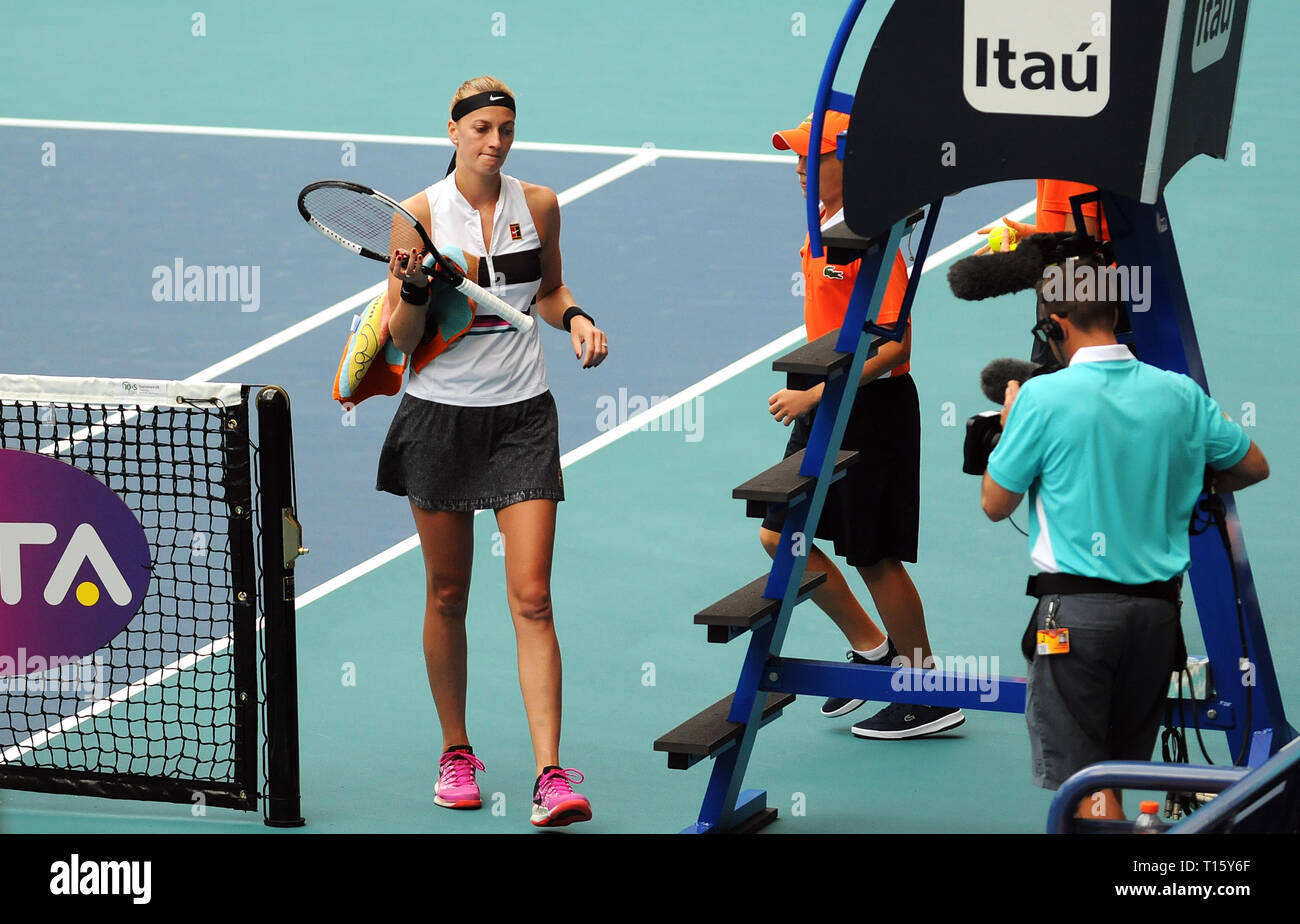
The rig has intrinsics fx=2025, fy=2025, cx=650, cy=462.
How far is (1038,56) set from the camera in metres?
5.45

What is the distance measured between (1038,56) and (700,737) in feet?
7.39

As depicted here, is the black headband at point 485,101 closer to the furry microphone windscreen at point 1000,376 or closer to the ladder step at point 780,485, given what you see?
the ladder step at point 780,485

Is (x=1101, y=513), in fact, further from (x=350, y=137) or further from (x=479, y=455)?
(x=350, y=137)

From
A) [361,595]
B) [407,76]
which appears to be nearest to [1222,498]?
[361,595]

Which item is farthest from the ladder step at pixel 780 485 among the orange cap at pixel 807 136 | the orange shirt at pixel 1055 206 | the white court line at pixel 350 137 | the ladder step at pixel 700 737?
the white court line at pixel 350 137

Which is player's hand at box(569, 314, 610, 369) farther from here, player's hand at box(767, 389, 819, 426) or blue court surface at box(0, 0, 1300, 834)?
blue court surface at box(0, 0, 1300, 834)

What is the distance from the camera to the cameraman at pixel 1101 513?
5223 millimetres

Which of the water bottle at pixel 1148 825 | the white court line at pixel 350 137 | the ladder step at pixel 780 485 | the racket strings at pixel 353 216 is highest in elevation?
the white court line at pixel 350 137

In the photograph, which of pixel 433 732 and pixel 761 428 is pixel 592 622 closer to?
pixel 433 732

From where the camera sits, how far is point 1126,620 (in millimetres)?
5270

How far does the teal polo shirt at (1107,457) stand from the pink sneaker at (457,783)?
2279mm

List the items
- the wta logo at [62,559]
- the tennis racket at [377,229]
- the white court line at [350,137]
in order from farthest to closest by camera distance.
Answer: the white court line at [350,137] → the tennis racket at [377,229] → the wta logo at [62,559]

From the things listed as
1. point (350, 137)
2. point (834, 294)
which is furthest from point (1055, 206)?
point (350, 137)

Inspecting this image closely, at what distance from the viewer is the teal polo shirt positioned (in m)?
5.21
